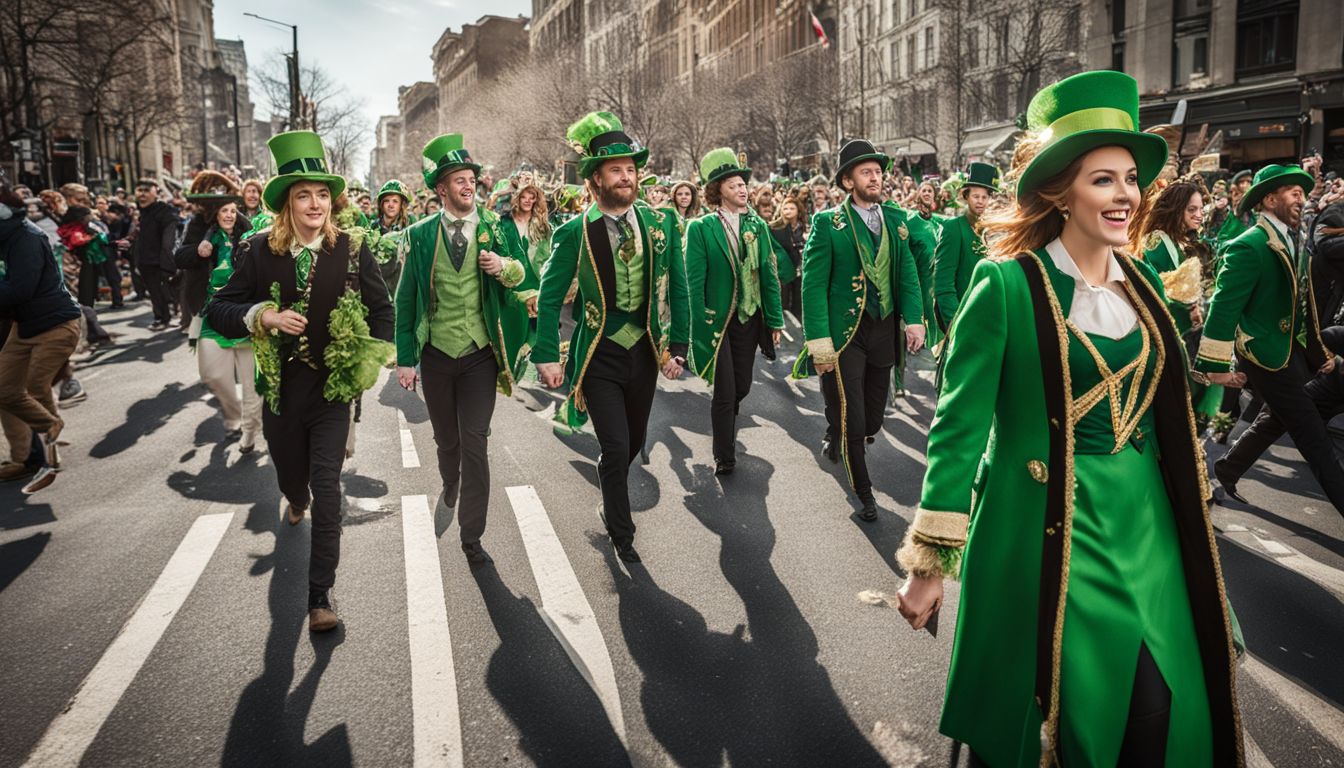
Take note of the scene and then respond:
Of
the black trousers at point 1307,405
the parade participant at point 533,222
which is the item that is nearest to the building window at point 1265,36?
the parade participant at point 533,222

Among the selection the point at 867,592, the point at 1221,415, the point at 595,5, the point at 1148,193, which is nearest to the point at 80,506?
the point at 867,592

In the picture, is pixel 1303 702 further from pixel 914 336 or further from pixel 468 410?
pixel 468 410

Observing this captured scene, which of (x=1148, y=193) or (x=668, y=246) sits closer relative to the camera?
(x=1148, y=193)

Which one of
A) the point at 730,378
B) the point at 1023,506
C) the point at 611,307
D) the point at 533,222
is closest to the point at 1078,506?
the point at 1023,506

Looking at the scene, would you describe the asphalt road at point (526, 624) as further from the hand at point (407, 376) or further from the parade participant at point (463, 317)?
the hand at point (407, 376)

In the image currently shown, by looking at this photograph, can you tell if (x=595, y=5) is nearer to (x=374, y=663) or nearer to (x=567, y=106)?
(x=567, y=106)

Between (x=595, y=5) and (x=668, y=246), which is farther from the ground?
(x=595, y=5)

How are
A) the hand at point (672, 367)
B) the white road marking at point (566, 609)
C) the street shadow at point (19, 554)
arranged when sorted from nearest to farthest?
the white road marking at point (566, 609) < the street shadow at point (19, 554) < the hand at point (672, 367)

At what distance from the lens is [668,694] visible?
12.5ft

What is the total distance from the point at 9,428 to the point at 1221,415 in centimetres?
876

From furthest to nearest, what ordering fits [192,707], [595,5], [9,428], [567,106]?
[595,5] → [567,106] → [9,428] → [192,707]

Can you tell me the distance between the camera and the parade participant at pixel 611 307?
5.29 metres

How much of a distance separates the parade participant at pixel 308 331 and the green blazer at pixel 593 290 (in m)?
1.04

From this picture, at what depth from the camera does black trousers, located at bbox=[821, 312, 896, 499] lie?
600 cm
